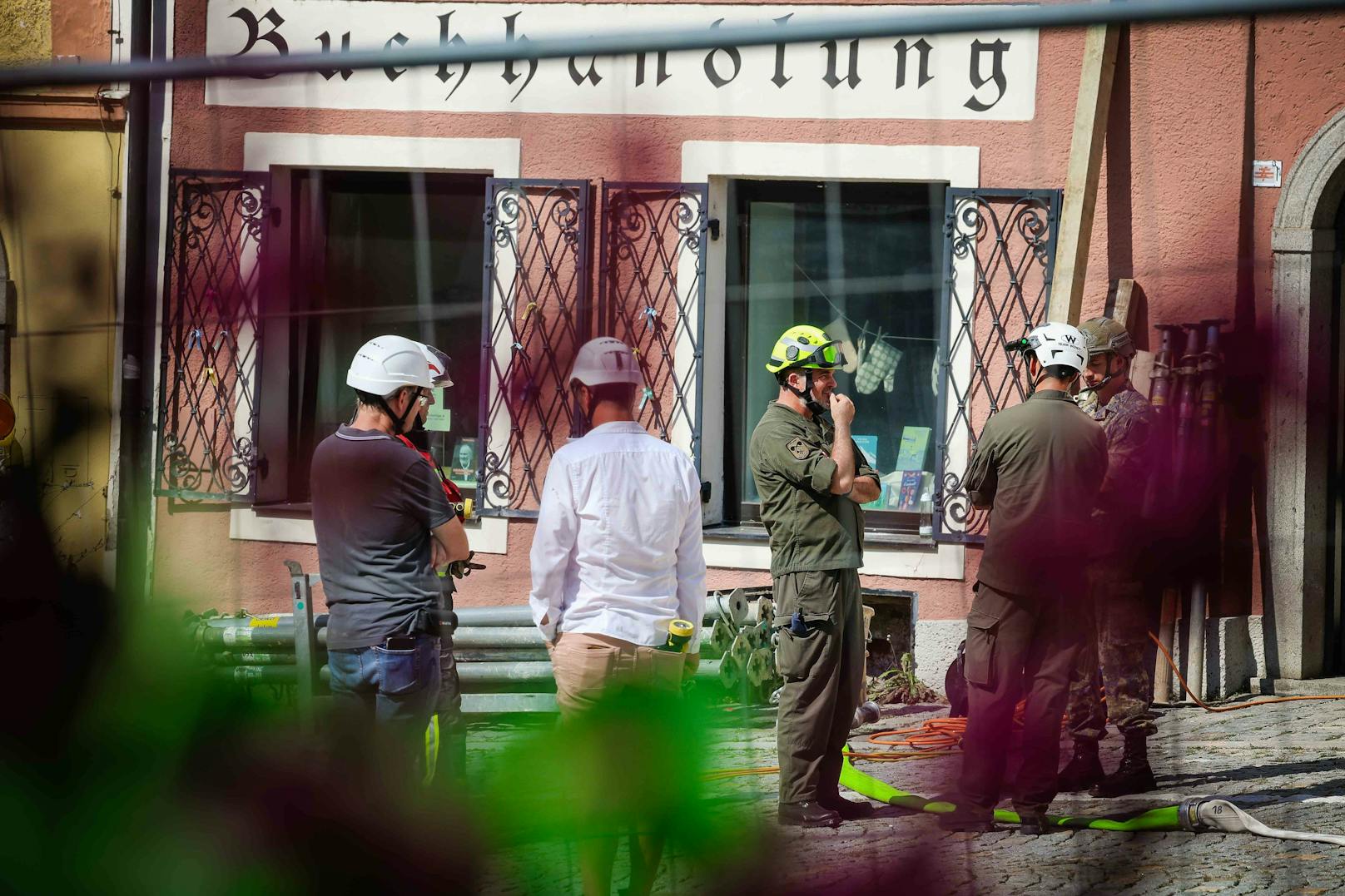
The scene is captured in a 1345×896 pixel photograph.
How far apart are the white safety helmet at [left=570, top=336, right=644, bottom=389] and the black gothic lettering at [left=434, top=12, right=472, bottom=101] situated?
268mm

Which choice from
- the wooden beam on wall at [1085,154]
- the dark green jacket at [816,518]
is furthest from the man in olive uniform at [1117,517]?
the dark green jacket at [816,518]

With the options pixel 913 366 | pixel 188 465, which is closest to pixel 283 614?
pixel 188 465

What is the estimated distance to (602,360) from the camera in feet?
3.77

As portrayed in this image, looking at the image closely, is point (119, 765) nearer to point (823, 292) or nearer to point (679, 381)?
point (679, 381)

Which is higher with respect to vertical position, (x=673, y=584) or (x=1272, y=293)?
(x=1272, y=293)

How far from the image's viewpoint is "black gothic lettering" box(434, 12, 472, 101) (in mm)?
1239

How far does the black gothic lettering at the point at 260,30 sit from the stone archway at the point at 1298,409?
0.79 m

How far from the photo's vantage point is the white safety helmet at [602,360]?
1089 mm

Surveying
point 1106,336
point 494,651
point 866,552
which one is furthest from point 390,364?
point 866,552

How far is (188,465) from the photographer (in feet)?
3.87

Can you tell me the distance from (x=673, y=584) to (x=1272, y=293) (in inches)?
90.4

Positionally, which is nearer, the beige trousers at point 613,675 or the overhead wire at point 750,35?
the overhead wire at point 750,35

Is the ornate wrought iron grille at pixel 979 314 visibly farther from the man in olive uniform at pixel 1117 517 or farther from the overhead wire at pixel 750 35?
the overhead wire at pixel 750 35

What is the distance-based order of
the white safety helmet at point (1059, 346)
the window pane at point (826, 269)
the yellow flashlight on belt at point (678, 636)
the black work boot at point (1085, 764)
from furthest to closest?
the black work boot at point (1085, 764) < the yellow flashlight on belt at point (678, 636) < the white safety helmet at point (1059, 346) < the window pane at point (826, 269)
